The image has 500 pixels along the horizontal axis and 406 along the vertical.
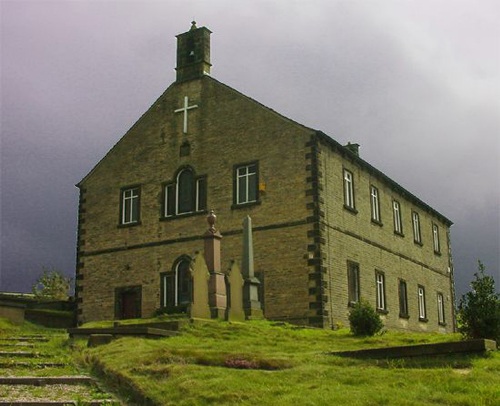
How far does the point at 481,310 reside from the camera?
15.2 m

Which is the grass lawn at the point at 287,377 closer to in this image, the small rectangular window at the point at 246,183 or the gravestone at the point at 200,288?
the gravestone at the point at 200,288

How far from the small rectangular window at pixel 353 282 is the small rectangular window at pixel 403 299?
5307mm

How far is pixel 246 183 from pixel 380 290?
310 inches

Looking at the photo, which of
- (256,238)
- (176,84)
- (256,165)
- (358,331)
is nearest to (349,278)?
(256,238)

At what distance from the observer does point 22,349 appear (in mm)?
18016

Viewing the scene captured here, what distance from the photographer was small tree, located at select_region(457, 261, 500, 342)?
1512cm

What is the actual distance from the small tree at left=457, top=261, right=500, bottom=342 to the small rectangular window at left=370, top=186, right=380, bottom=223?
17.5 meters

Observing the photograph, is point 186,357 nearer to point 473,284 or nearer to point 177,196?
point 473,284

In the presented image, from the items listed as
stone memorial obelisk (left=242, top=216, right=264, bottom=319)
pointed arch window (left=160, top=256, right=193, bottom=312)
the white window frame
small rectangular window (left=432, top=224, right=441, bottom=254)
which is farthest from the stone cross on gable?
small rectangular window (left=432, top=224, right=441, bottom=254)

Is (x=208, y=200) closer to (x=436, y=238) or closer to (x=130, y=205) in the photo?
(x=130, y=205)

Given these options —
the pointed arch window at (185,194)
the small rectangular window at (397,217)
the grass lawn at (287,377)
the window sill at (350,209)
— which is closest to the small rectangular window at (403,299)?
the small rectangular window at (397,217)

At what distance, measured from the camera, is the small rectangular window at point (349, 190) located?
30656 mm

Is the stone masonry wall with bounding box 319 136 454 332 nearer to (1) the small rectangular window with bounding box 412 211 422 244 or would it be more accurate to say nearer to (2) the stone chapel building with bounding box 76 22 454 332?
(2) the stone chapel building with bounding box 76 22 454 332

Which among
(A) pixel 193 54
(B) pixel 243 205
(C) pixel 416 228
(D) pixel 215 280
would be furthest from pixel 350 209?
(A) pixel 193 54
